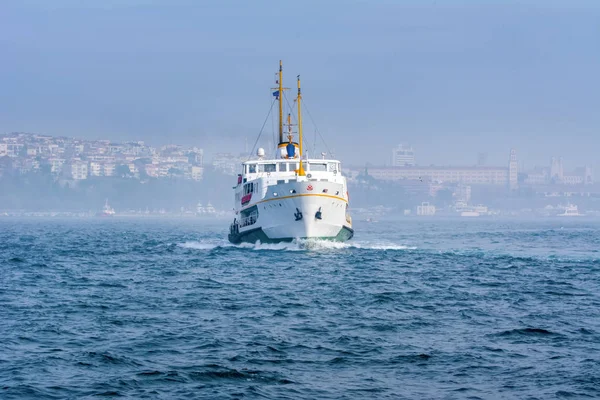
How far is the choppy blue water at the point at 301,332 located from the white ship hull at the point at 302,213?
9537 millimetres

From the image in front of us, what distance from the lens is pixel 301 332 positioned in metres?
24.6

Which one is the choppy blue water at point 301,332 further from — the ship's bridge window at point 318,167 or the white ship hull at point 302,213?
the ship's bridge window at point 318,167

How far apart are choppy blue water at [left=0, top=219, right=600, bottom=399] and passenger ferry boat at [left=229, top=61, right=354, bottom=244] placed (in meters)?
9.79

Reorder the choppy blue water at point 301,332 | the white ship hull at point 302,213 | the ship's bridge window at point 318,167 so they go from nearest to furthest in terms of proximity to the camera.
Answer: the choppy blue water at point 301,332 < the white ship hull at point 302,213 < the ship's bridge window at point 318,167

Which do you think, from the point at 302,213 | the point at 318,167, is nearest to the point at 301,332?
the point at 302,213

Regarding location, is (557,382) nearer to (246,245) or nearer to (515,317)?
(515,317)

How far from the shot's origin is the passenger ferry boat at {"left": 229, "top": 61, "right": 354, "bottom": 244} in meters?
55.7

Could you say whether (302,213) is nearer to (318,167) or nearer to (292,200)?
(292,200)

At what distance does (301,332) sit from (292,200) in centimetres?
3110

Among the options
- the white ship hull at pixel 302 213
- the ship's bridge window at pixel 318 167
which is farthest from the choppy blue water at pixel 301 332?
the ship's bridge window at pixel 318 167

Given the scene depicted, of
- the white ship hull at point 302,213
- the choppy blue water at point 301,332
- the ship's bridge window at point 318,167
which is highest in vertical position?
the ship's bridge window at point 318,167

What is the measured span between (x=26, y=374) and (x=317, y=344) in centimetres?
739

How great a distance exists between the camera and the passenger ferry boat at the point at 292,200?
55688 mm

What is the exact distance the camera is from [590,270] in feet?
149
